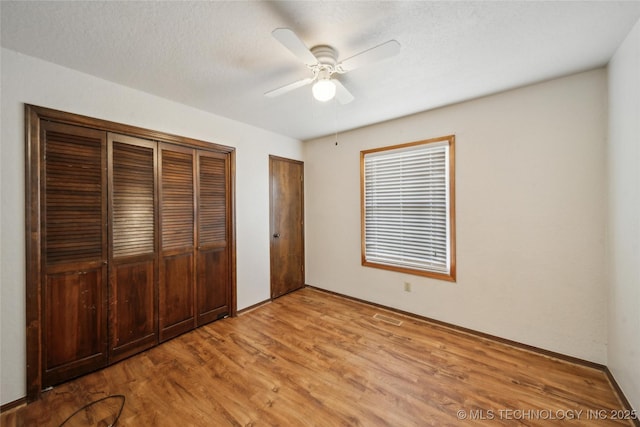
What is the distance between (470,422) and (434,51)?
2.53 m

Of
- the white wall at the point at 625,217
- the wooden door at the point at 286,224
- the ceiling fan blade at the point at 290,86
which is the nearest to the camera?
the white wall at the point at 625,217

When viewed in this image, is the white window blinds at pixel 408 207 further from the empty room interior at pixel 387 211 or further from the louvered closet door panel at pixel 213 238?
the louvered closet door panel at pixel 213 238

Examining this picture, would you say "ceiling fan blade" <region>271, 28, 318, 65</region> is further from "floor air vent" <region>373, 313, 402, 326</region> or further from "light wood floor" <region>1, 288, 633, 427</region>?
"floor air vent" <region>373, 313, 402, 326</region>

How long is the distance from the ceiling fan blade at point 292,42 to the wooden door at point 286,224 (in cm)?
218

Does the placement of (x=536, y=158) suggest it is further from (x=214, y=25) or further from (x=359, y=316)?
(x=214, y=25)

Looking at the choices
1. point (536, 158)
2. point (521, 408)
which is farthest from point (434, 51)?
point (521, 408)

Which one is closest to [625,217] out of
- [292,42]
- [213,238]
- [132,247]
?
[292,42]

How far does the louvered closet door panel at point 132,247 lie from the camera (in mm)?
2156

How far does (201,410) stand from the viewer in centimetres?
165

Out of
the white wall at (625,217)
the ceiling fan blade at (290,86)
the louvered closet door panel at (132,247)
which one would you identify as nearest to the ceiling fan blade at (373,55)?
the ceiling fan blade at (290,86)

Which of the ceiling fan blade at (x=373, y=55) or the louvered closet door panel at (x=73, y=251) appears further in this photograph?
the louvered closet door panel at (x=73, y=251)

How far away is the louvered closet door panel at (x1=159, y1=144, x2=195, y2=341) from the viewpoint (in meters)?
2.48

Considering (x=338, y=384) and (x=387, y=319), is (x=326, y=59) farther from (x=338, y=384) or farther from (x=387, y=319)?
(x=387, y=319)

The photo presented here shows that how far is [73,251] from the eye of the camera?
194 cm
